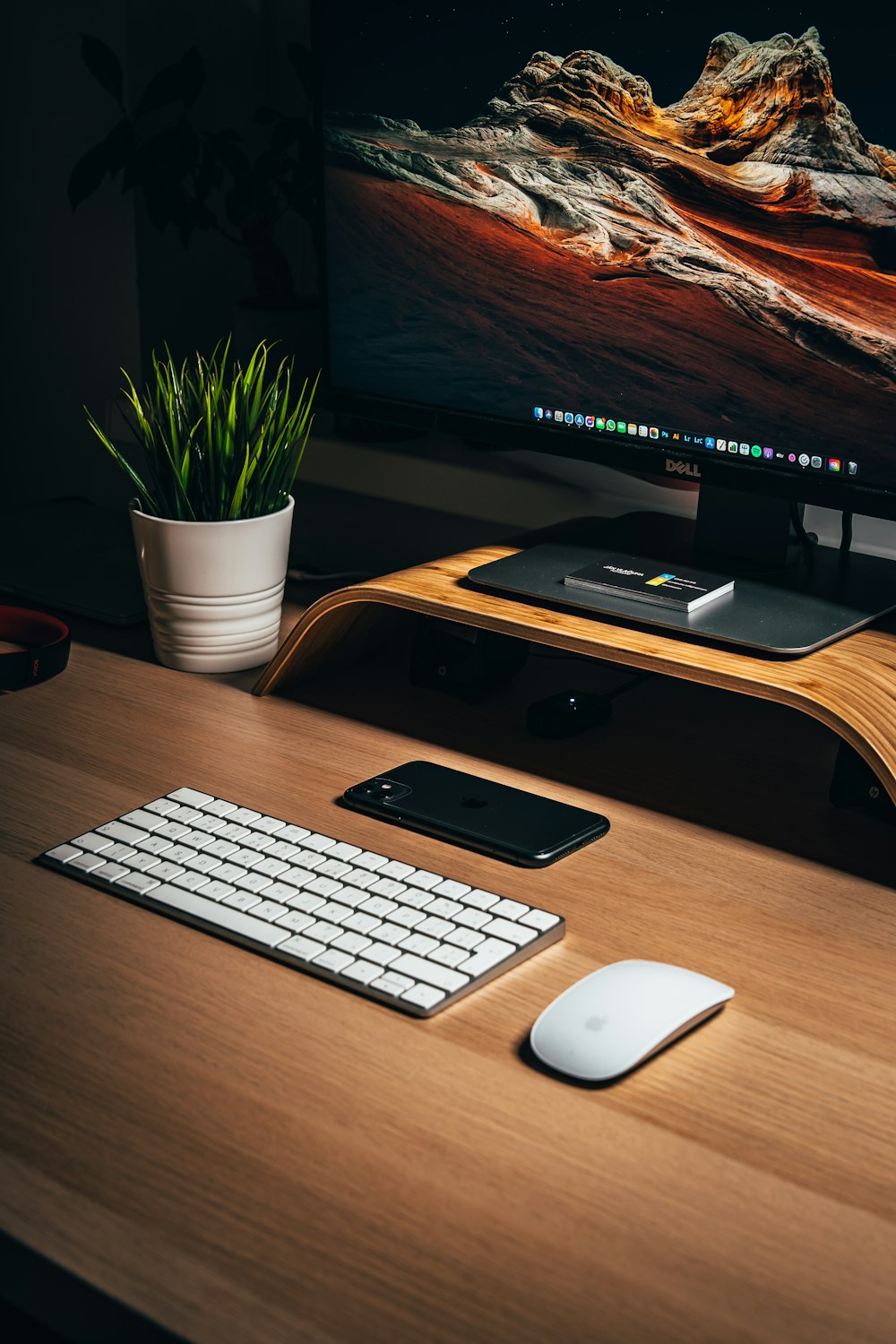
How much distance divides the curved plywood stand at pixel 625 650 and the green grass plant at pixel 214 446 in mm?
127

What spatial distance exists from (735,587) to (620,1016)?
436mm

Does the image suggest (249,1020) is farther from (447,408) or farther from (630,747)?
(447,408)

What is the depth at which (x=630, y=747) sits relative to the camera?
3.40 feet

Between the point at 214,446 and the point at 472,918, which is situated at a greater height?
the point at 214,446

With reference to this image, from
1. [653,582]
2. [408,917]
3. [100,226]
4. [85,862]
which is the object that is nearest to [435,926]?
[408,917]

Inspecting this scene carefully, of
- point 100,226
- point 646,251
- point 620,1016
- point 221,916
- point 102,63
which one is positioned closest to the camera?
point 620,1016

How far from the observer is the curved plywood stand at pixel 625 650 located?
84 centimetres

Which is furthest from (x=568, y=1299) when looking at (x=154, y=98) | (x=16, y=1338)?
(x=154, y=98)

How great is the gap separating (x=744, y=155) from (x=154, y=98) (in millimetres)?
893

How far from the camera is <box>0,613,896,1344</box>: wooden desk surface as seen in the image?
1.74 ft

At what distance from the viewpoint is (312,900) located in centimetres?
79

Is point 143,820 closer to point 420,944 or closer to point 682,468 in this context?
point 420,944

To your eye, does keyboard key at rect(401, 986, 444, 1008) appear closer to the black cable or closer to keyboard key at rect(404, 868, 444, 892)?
keyboard key at rect(404, 868, 444, 892)

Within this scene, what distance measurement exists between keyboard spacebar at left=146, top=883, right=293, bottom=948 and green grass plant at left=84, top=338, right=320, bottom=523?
1.32ft
